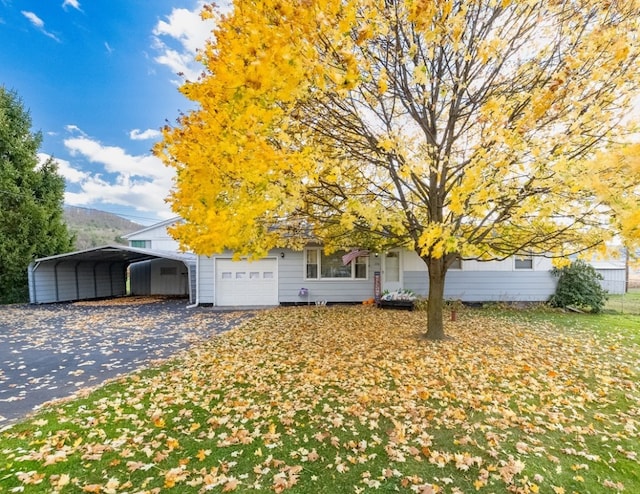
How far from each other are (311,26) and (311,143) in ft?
6.72

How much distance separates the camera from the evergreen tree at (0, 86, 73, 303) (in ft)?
52.2

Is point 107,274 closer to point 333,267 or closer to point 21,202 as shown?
point 21,202

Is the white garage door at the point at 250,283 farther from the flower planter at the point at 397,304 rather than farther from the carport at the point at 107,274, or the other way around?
the flower planter at the point at 397,304

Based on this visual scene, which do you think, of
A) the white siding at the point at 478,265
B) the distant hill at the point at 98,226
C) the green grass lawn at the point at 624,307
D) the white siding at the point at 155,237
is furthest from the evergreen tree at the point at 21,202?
the green grass lawn at the point at 624,307

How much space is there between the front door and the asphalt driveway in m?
5.76

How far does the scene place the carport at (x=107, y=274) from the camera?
15.5 meters

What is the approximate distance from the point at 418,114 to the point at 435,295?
3.64 meters

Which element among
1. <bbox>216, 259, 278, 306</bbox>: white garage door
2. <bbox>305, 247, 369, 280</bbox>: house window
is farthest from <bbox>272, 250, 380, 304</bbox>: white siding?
<bbox>216, 259, 278, 306</bbox>: white garage door

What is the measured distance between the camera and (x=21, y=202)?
1625cm

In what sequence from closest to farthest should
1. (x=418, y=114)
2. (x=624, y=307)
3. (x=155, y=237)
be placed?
(x=418, y=114)
(x=624, y=307)
(x=155, y=237)

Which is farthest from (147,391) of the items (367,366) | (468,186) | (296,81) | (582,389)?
(582,389)

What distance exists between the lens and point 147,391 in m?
4.82

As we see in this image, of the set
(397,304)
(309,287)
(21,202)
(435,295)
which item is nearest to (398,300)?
(397,304)

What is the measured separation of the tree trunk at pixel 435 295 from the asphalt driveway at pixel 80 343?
→ 17.5ft
